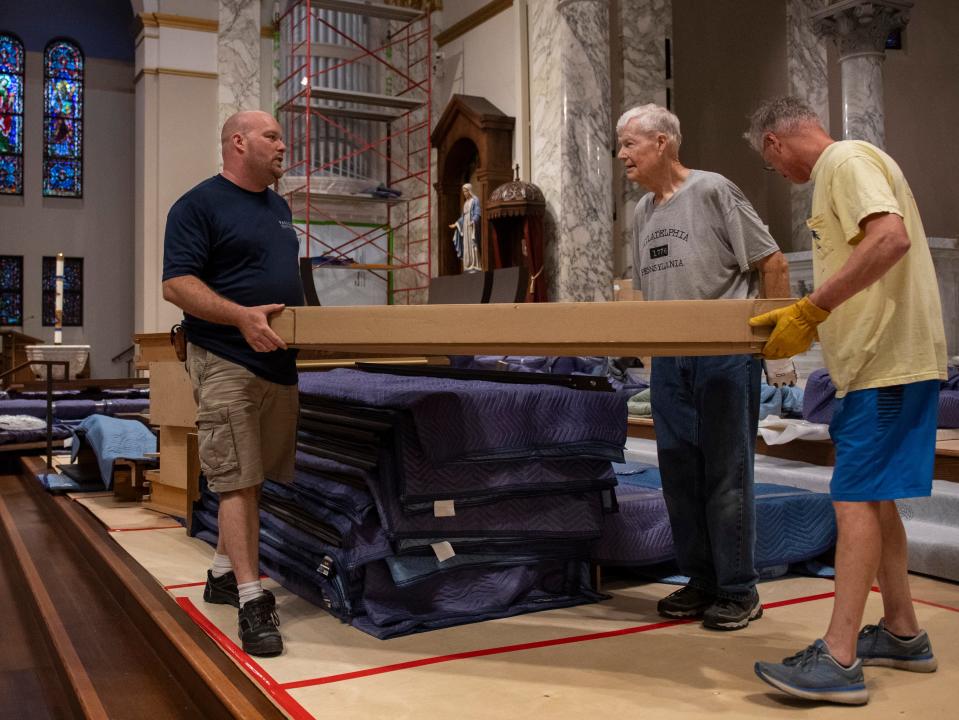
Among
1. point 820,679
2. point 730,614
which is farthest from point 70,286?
point 820,679

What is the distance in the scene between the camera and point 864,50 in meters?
10.5

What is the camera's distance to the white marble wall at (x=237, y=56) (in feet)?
45.6

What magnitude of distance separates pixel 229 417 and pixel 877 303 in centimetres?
161

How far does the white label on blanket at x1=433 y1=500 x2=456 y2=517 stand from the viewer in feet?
9.14

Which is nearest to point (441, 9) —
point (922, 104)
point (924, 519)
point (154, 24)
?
point (154, 24)

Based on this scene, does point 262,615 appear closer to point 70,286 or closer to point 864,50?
point 864,50

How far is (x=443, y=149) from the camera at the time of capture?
13.2 m

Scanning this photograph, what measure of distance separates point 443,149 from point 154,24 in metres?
4.37

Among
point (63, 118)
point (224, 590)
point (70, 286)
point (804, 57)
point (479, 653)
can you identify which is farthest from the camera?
point (63, 118)

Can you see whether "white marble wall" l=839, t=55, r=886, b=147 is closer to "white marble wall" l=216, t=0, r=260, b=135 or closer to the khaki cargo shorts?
"white marble wall" l=216, t=0, r=260, b=135

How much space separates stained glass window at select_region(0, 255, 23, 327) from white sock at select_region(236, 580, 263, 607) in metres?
16.1

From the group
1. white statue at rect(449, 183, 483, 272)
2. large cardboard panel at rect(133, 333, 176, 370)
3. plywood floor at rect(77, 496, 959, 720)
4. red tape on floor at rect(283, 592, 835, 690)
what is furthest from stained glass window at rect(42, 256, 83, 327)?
red tape on floor at rect(283, 592, 835, 690)

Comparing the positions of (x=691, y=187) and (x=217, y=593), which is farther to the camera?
(x=217, y=593)

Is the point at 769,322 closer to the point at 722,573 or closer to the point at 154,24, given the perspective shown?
the point at 722,573
